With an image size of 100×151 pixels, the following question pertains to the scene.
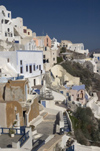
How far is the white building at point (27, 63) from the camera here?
2627cm

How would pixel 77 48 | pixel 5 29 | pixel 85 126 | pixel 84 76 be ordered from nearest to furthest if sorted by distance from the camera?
1. pixel 85 126
2. pixel 5 29
3. pixel 84 76
4. pixel 77 48

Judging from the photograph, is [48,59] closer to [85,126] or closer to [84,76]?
[84,76]

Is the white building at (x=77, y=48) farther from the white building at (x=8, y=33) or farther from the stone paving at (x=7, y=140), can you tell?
the stone paving at (x=7, y=140)

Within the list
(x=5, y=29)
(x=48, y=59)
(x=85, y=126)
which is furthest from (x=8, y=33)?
(x=85, y=126)

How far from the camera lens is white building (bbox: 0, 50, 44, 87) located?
86.2 feet

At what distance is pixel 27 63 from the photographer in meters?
27.7

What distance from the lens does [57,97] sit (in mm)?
25031

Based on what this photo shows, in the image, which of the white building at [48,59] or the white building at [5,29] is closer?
the white building at [48,59]

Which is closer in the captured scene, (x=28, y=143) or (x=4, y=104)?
(x=28, y=143)

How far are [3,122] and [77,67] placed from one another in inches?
1270

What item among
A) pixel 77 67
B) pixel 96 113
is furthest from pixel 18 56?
pixel 77 67

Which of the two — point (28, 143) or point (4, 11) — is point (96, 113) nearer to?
point (28, 143)

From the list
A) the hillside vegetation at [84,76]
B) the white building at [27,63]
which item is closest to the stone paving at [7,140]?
the white building at [27,63]

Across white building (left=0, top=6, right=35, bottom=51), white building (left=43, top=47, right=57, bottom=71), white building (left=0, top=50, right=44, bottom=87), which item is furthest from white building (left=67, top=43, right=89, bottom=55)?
white building (left=0, top=50, right=44, bottom=87)
